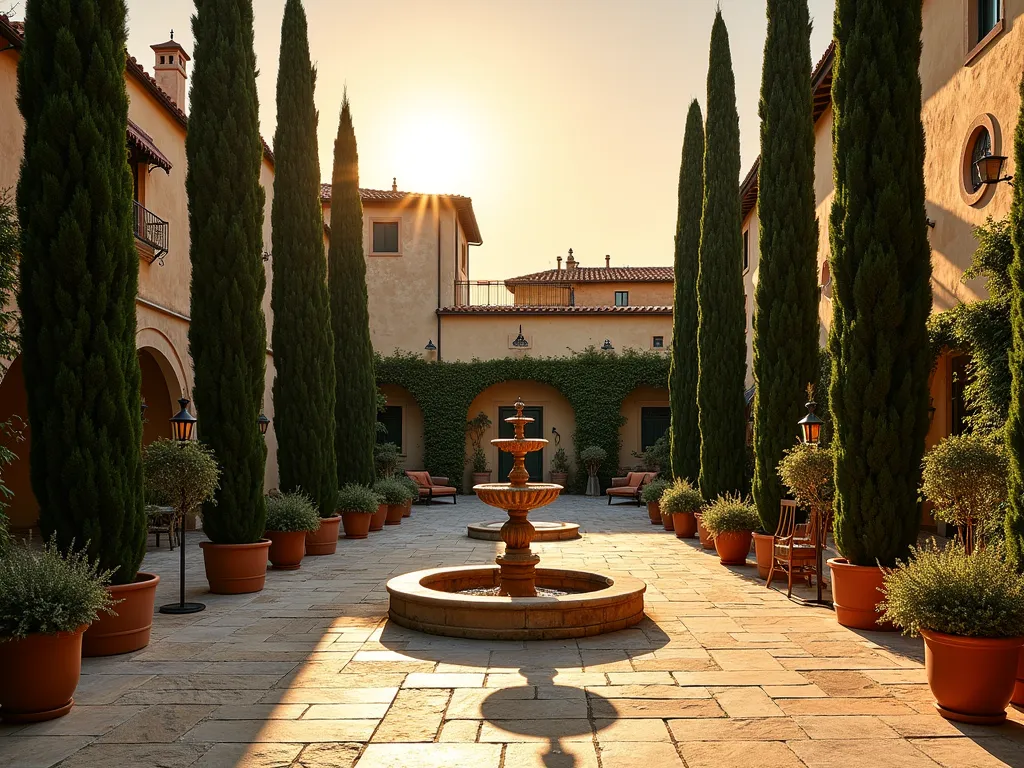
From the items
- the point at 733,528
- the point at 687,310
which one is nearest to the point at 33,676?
the point at 733,528

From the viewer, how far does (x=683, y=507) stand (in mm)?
14344

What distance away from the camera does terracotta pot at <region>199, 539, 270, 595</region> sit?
9141 mm

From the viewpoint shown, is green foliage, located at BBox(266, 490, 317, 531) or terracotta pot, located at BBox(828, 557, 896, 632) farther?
green foliage, located at BBox(266, 490, 317, 531)

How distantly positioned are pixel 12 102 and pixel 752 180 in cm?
1403

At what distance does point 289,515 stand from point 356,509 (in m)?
3.42

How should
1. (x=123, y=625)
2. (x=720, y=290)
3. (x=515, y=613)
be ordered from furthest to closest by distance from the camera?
(x=720, y=290) < (x=515, y=613) < (x=123, y=625)

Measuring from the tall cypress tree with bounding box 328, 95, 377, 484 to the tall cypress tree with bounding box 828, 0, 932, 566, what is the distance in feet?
32.7

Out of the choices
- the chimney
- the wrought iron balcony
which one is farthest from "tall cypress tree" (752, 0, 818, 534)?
the chimney

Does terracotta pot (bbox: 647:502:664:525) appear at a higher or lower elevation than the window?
lower

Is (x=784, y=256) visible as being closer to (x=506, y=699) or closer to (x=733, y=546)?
(x=733, y=546)

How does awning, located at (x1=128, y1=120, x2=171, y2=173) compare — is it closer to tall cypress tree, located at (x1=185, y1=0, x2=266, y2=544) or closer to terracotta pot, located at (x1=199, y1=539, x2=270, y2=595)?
tall cypress tree, located at (x1=185, y1=0, x2=266, y2=544)

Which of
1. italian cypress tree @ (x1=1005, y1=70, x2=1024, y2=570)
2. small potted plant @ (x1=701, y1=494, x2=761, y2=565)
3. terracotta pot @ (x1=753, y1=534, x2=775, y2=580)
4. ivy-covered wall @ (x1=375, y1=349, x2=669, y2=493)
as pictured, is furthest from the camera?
ivy-covered wall @ (x1=375, y1=349, x2=669, y2=493)

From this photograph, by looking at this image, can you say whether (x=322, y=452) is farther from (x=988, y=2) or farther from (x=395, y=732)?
(x=988, y=2)

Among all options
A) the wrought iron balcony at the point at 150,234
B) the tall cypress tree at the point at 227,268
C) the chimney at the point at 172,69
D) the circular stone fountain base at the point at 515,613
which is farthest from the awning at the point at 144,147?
the circular stone fountain base at the point at 515,613
